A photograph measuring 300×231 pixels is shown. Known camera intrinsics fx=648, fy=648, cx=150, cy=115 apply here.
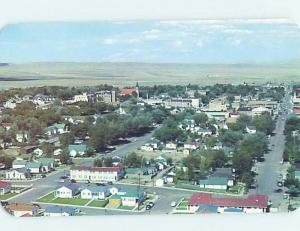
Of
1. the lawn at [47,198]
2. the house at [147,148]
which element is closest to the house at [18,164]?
the lawn at [47,198]

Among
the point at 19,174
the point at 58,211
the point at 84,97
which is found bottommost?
the point at 58,211

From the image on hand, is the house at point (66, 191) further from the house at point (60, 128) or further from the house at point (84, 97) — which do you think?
the house at point (84, 97)

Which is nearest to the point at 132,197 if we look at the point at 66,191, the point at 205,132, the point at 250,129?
the point at 66,191

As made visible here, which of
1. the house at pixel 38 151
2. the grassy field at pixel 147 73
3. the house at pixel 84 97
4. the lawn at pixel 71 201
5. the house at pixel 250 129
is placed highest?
the grassy field at pixel 147 73

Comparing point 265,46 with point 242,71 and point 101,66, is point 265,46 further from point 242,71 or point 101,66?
point 101,66

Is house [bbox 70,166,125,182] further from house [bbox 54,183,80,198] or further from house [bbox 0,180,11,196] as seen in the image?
house [bbox 0,180,11,196]

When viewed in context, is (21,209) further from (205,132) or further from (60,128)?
(205,132)

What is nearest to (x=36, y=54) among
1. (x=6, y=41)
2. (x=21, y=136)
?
(x=6, y=41)
